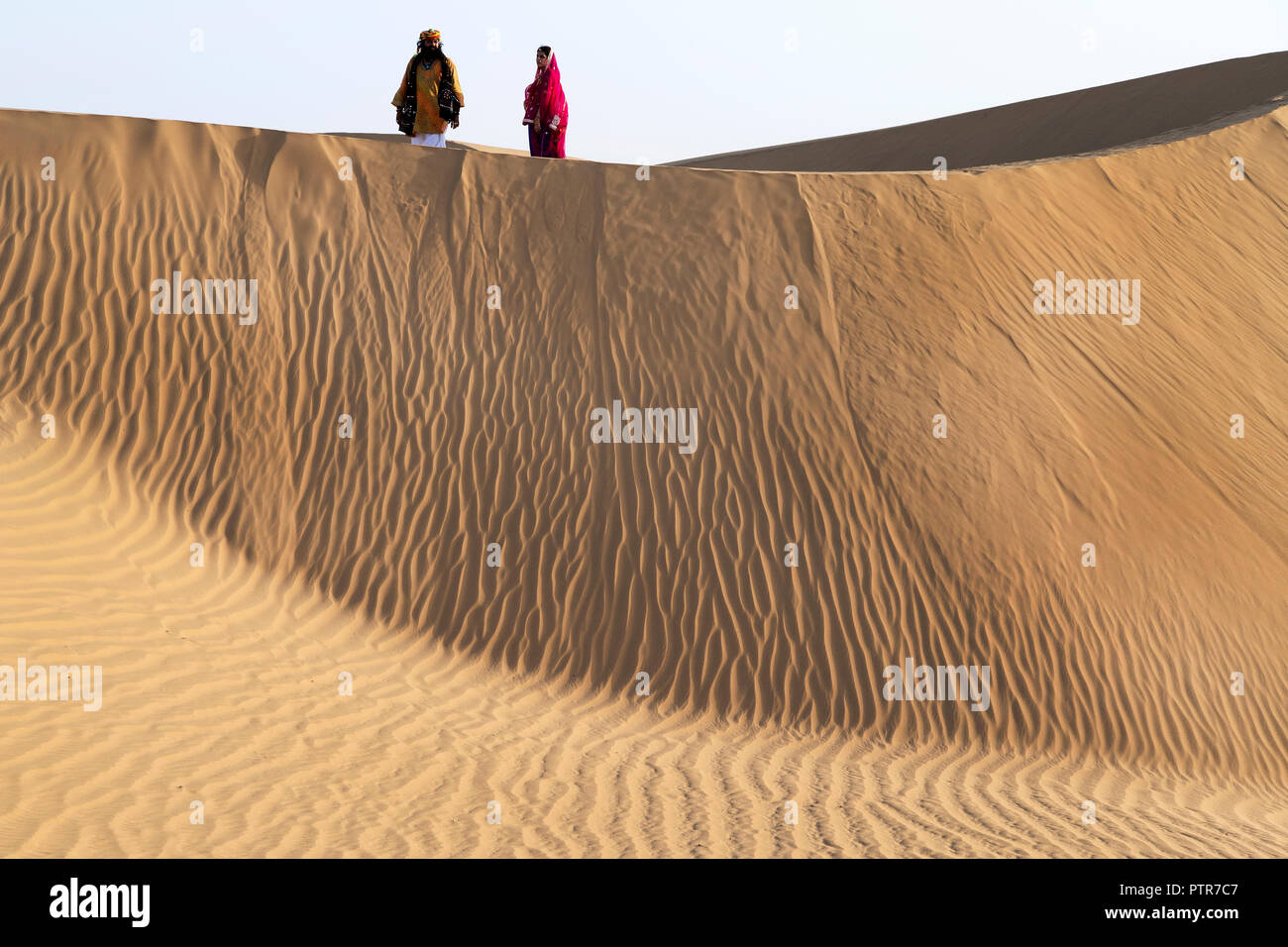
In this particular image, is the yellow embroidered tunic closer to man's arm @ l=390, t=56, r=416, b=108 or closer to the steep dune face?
man's arm @ l=390, t=56, r=416, b=108

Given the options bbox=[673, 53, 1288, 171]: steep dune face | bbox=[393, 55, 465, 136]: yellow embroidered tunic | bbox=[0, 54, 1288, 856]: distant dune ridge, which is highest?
bbox=[673, 53, 1288, 171]: steep dune face

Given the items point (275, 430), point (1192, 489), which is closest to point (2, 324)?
point (275, 430)

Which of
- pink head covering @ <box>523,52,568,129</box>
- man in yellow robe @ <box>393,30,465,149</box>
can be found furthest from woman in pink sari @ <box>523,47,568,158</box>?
man in yellow robe @ <box>393,30,465,149</box>

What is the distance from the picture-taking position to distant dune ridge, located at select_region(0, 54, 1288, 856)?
7141 millimetres

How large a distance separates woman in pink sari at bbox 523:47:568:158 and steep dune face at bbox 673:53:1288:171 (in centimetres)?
862

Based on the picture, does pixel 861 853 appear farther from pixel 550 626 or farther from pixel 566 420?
pixel 566 420

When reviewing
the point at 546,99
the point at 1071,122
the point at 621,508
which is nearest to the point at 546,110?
the point at 546,99

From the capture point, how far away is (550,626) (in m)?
9.34

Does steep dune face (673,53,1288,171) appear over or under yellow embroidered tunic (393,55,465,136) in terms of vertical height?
over

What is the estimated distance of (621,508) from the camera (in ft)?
33.0

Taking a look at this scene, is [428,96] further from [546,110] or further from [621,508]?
[621,508]

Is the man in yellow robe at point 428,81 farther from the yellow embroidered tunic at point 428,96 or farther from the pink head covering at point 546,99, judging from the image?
the pink head covering at point 546,99

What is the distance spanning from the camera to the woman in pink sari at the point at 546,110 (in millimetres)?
12602
